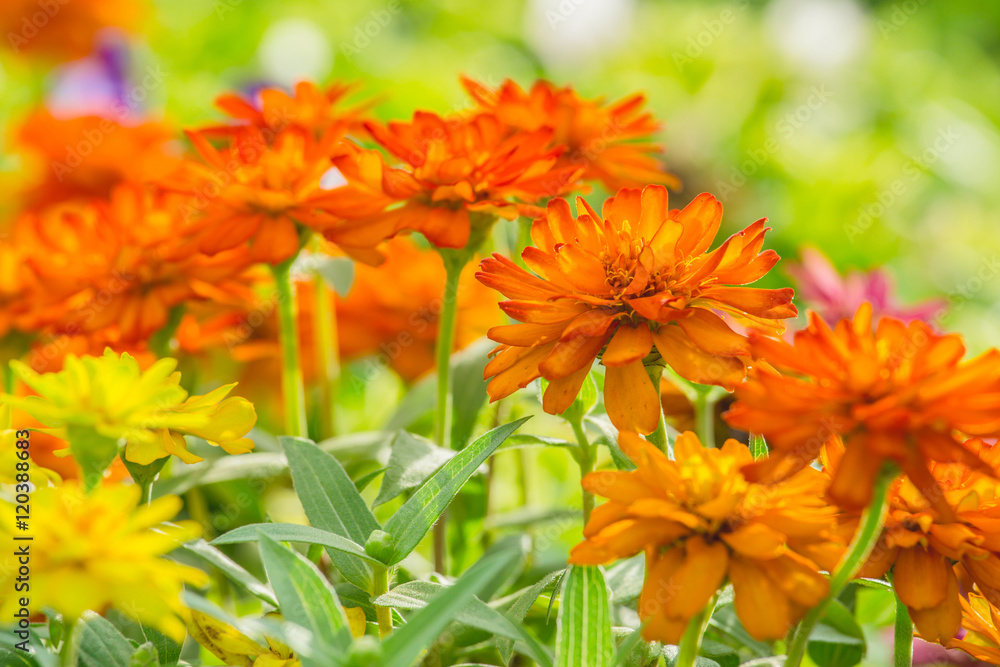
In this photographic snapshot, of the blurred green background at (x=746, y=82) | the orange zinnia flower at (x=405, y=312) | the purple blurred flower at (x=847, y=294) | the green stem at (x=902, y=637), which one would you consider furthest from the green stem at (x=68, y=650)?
the blurred green background at (x=746, y=82)

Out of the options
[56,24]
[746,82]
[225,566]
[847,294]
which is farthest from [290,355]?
[746,82]

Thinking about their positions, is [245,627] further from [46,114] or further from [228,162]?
[46,114]

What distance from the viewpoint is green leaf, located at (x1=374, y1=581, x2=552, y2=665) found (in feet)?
1.08

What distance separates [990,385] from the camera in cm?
30

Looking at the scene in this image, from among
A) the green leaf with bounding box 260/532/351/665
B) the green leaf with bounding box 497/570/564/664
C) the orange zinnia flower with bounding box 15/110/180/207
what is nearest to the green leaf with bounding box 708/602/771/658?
the green leaf with bounding box 497/570/564/664

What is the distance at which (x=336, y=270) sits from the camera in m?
0.58

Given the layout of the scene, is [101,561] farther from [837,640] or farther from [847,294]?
[847,294]

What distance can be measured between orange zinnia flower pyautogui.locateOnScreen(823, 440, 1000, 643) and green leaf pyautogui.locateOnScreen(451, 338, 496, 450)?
27 centimetres

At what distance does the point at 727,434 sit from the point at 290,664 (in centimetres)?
42

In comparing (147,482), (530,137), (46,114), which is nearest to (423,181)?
(530,137)

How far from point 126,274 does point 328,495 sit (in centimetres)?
22

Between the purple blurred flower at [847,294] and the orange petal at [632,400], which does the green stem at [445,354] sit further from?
the purple blurred flower at [847,294]

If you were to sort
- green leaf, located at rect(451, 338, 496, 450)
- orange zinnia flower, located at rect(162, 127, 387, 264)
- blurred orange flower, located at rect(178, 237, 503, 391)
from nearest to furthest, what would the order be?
orange zinnia flower, located at rect(162, 127, 387, 264) → green leaf, located at rect(451, 338, 496, 450) → blurred orange flower, located at rect(178, 237, 503, 391)

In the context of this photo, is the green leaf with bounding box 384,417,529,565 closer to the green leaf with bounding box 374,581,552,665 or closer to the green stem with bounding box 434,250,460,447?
the green leaf with bounding box 374,581,552,665
